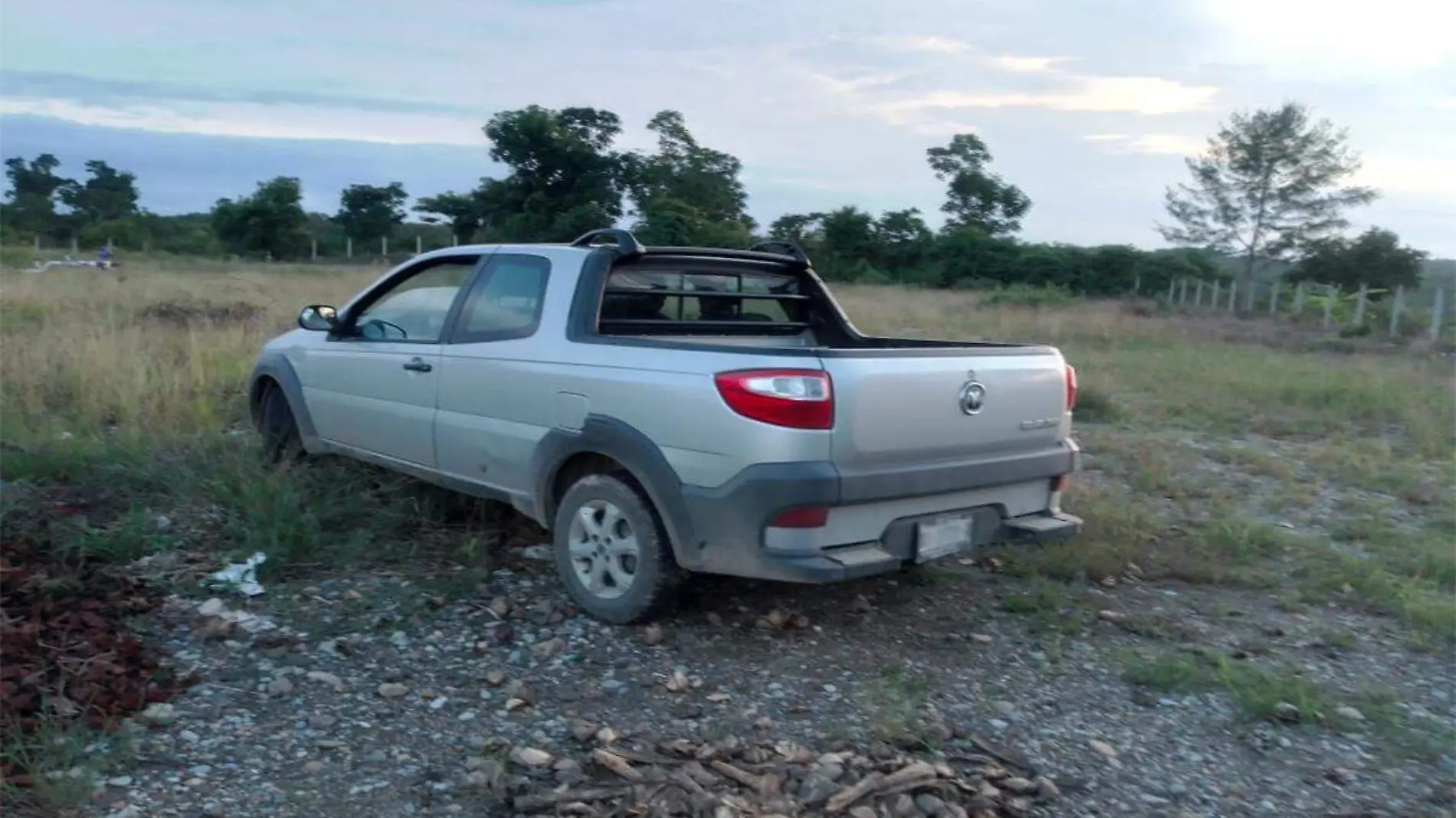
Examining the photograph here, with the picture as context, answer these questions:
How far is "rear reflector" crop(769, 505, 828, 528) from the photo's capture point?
4289 mm

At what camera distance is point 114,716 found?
3916 mm

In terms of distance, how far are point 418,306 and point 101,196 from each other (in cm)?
4983

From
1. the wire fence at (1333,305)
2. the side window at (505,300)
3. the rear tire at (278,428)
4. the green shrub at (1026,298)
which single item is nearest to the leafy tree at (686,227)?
the rear tire at (278,428)

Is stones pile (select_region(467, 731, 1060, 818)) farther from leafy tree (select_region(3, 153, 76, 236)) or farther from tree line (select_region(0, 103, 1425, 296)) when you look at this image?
leafy tree (select_region(3, 153, 76, 236))

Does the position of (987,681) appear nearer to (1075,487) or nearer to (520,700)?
(520,700)

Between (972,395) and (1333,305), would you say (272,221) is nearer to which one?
(1333,305)

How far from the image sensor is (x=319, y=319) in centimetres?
673

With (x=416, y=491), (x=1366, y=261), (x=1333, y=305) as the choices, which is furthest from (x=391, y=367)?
(x=1366, y=261)

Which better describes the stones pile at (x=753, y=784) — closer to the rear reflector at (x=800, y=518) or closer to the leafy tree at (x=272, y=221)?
the rear reflector at (x=800, y=518)

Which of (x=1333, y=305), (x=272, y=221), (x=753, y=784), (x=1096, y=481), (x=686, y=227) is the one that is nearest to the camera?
(x=753, y=784)

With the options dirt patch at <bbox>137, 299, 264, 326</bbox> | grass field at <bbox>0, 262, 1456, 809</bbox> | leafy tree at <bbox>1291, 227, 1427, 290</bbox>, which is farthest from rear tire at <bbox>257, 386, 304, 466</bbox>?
leafy tree at <bbox>1291, 227, 1427, 290</bbox>

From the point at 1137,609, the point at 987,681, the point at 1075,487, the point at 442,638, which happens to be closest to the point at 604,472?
the point at 442,638

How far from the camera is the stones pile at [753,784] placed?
11.2 ft

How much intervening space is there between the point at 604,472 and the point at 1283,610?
10.8 ft
